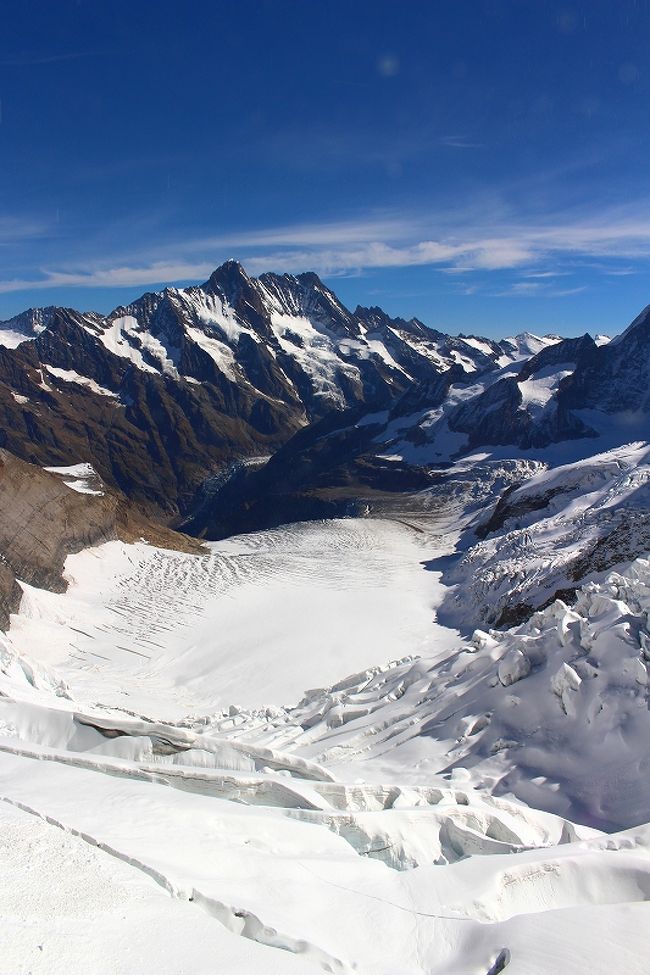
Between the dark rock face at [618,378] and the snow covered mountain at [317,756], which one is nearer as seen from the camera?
the snow covered mountain at [317,756]

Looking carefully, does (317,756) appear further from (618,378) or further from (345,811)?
(618,378)

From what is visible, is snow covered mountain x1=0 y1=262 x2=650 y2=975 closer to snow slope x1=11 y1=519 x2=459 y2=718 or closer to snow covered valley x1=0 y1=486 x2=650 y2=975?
snow covered valley x1=0 y1=486 x2=650 y2=975

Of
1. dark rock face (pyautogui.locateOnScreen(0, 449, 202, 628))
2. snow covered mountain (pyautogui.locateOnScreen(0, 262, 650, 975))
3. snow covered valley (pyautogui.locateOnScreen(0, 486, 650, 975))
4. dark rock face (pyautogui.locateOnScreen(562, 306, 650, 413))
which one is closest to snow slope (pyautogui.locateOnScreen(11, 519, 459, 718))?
snow covered mountain (pyautogui.locateOnScreen(0, 262, 650, 975))

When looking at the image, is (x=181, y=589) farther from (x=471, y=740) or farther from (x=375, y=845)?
(x=375, y=845)

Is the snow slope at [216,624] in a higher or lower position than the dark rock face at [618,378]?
lower

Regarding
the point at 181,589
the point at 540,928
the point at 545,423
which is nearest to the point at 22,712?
the point at 540,928

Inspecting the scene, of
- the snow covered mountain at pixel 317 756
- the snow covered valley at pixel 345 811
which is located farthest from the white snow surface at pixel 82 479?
the snow covered valley at pixel 345 811

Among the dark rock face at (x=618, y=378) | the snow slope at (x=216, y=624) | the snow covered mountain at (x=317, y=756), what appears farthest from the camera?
the dark rock face at (x=618, y=378)

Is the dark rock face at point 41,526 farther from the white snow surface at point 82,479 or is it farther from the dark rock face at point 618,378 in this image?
the dark rock face at point 618,378

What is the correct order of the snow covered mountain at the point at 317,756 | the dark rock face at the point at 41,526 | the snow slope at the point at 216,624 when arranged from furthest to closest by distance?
the dark rock face at the point at 41,526
the snow slope at the point at 216,624
the snow covered mountain at the point at 317,756

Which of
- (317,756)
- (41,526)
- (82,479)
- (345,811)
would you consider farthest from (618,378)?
(345,811)
